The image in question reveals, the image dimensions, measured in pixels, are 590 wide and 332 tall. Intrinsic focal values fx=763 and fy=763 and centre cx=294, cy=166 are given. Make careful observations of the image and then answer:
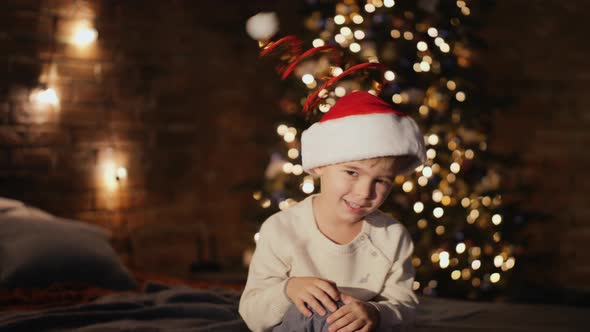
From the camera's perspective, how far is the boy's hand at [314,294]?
5.18 ft

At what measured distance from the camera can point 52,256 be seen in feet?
9.32

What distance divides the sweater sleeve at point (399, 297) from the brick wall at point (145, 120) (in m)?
2.06

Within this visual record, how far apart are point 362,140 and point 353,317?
1.30ft

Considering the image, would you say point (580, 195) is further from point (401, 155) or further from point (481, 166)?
point (401, 155)

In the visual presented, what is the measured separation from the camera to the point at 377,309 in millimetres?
1657

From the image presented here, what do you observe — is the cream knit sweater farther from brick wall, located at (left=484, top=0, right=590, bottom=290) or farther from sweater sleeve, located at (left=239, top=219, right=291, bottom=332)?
brick wall, located at (left=484, top=0, right=590, bottom=290)

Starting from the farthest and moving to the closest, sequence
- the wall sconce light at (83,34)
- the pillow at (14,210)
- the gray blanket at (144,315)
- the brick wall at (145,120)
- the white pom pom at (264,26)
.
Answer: the wall sconce light at (83,34) → the brick wall at (145,120) → the pillow at (14,210) → the gray blanket at (144,315) → the white pom pom at (264,26)

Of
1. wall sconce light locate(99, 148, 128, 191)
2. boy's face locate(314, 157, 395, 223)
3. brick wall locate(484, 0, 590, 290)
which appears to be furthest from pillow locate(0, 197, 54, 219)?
brick wall locate(484, 0, 590, 290)

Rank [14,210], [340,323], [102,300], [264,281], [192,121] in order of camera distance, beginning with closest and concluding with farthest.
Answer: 1. [340,323]
2. [264,281]
3. [102,300]
4. [14,210]
5. [192,121]

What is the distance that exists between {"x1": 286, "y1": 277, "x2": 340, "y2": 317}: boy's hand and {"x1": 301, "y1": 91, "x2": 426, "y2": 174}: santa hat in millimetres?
293

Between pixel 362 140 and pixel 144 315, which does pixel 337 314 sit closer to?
pixel 362 140

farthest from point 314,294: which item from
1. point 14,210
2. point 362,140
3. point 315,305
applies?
point 14,210

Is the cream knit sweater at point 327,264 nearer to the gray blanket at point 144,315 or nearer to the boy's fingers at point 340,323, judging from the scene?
the boy's fingers at point 340,323

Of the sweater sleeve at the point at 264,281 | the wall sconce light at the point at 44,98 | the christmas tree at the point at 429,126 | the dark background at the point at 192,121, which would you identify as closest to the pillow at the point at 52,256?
the dark background at the point at 192,121
